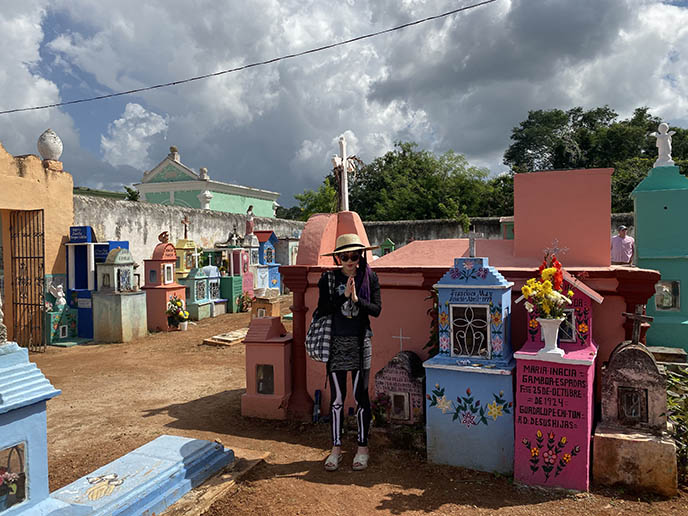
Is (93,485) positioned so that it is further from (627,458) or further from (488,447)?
(627,458)

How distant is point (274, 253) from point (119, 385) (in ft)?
41.0

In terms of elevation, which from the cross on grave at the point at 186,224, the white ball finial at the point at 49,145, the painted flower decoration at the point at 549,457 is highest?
the white ball finial at the point at 49,145

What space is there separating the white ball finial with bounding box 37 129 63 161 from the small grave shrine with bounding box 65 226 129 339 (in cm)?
164

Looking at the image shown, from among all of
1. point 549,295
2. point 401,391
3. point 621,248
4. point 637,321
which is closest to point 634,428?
point 637,321

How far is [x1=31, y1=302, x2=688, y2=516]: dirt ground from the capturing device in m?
3.50

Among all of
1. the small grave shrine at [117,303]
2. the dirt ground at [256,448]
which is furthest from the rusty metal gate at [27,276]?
the dirt ground at [256,448]

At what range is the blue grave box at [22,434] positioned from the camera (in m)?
2.63

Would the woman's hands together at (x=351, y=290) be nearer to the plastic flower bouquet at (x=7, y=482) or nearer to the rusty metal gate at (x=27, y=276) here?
the plastic flower bouquet at (x=7, y=482)

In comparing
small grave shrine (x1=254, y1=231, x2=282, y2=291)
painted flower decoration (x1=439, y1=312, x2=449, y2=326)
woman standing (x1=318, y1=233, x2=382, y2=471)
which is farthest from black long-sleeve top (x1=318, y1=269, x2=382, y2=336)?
small grave shrine (x1=254, y1=231, x2=282, y2=291)

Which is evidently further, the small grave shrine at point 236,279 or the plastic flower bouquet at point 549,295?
the small grave shrine at point 236,279

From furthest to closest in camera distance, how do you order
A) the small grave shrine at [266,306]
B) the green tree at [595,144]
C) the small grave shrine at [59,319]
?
the green tree at [595,144] < the small grave shrine at [59,319] < the small grave shrine at [266,306]

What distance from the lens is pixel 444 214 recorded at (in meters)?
28.2

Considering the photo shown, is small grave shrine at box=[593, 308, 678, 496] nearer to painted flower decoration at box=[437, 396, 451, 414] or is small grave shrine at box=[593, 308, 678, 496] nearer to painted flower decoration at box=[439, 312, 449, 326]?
painted flower decoration at box=[437, 396, 451, 414]

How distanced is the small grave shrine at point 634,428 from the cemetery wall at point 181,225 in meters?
11.6
